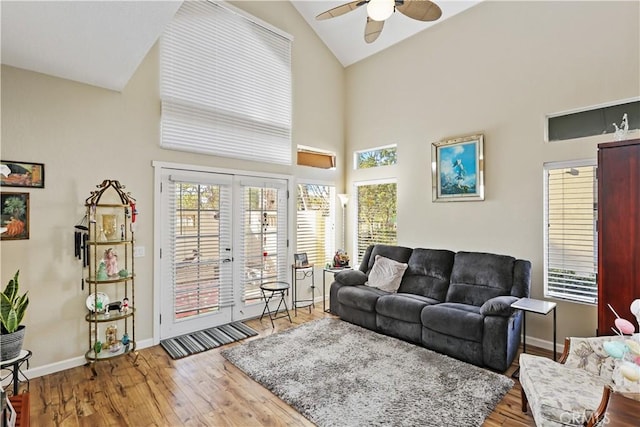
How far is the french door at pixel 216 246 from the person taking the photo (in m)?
4.01

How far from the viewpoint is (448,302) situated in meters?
3.90

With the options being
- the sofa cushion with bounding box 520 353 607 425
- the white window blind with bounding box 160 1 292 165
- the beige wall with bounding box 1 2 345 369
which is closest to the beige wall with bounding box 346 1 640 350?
the sofa cushion with bounding box 520 353 607 425

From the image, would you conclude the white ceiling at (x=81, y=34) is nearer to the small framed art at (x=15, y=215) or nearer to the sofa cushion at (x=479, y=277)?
the small framed art at (x=15, y=215)

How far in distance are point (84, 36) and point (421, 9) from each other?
2812 millimetres

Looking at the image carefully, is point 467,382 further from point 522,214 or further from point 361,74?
point 361,74

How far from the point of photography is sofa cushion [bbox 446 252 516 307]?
12.0ft

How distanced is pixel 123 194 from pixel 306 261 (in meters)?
2.71

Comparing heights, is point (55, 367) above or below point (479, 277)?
below

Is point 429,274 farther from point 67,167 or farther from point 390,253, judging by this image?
point 67,167

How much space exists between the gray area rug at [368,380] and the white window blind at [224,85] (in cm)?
266

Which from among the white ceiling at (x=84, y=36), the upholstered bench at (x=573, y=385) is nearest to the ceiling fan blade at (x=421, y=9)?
the white ceiling at (x=84, y=36)

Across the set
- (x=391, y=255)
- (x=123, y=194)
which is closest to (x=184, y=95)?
(x=123, y=194)

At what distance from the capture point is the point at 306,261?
16.9ft

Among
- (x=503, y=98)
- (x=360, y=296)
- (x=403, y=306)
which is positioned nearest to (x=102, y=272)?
(x=360, y=296)
